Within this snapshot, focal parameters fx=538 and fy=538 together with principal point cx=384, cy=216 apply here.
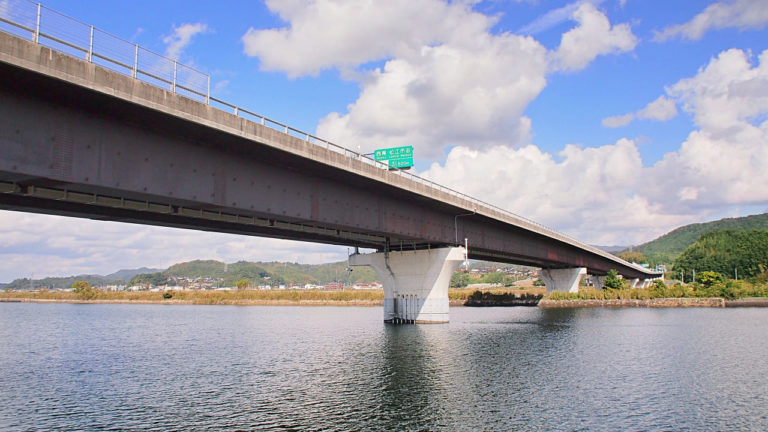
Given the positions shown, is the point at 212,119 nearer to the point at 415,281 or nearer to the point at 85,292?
the point at 415,281

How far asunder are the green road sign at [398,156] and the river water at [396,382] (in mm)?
17927

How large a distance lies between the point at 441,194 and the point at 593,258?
3184 inches

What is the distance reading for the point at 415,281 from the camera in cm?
6525

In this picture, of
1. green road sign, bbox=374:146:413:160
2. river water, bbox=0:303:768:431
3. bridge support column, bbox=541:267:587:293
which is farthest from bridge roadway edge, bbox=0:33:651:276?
bridge support column, bbox=541:267:587:293

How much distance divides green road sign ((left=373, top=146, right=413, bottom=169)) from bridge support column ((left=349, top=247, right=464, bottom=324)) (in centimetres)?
1139

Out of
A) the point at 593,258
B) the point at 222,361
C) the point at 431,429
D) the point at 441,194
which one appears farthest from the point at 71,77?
the point at 593,258

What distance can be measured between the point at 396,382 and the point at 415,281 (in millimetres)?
36030

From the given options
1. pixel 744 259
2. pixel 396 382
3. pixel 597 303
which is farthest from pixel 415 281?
pixel 744 259

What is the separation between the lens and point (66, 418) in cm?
2225

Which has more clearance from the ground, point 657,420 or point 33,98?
point 33,98

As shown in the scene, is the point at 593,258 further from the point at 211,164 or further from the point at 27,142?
the point at 27,142

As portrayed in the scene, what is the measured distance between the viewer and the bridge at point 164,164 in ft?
71.7

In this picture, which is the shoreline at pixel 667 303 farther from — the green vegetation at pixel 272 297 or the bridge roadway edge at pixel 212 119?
the bridge roadway edge at pixel 212 119

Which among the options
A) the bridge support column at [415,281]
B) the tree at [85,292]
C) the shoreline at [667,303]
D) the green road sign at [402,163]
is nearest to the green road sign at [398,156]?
the green road sign at [402,163]
